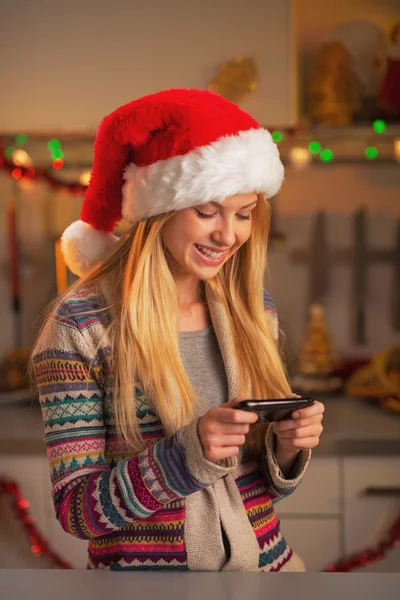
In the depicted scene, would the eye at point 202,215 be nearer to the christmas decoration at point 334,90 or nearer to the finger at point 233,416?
the finger at point 233,416

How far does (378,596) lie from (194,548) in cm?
27

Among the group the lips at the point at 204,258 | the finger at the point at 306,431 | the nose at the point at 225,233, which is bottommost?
the finger at the point at 306,431

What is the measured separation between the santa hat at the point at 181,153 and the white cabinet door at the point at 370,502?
106cm

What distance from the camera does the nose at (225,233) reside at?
1.06m

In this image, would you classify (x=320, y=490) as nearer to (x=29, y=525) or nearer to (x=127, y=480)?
(x=29, y=525)

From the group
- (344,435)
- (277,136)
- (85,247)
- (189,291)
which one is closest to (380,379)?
(344,435)

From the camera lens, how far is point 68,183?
248 centimetres

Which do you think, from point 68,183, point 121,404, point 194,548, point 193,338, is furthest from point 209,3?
point 194,548

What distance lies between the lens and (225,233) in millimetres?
1062

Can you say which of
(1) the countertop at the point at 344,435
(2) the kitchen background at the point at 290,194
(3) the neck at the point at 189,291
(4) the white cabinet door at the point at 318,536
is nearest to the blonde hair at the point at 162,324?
(3) the neck at the point at 189,291

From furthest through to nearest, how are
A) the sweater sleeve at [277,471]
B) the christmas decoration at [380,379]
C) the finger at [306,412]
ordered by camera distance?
the christmas decoration at [380,379] → the sweater sleeve at [277,471] → the finger at [306,412]

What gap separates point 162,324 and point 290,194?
147 centimetres

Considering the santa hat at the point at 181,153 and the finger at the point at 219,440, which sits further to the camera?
the santa hat at the point at 181,153

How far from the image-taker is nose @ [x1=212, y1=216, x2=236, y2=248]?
106 cm
